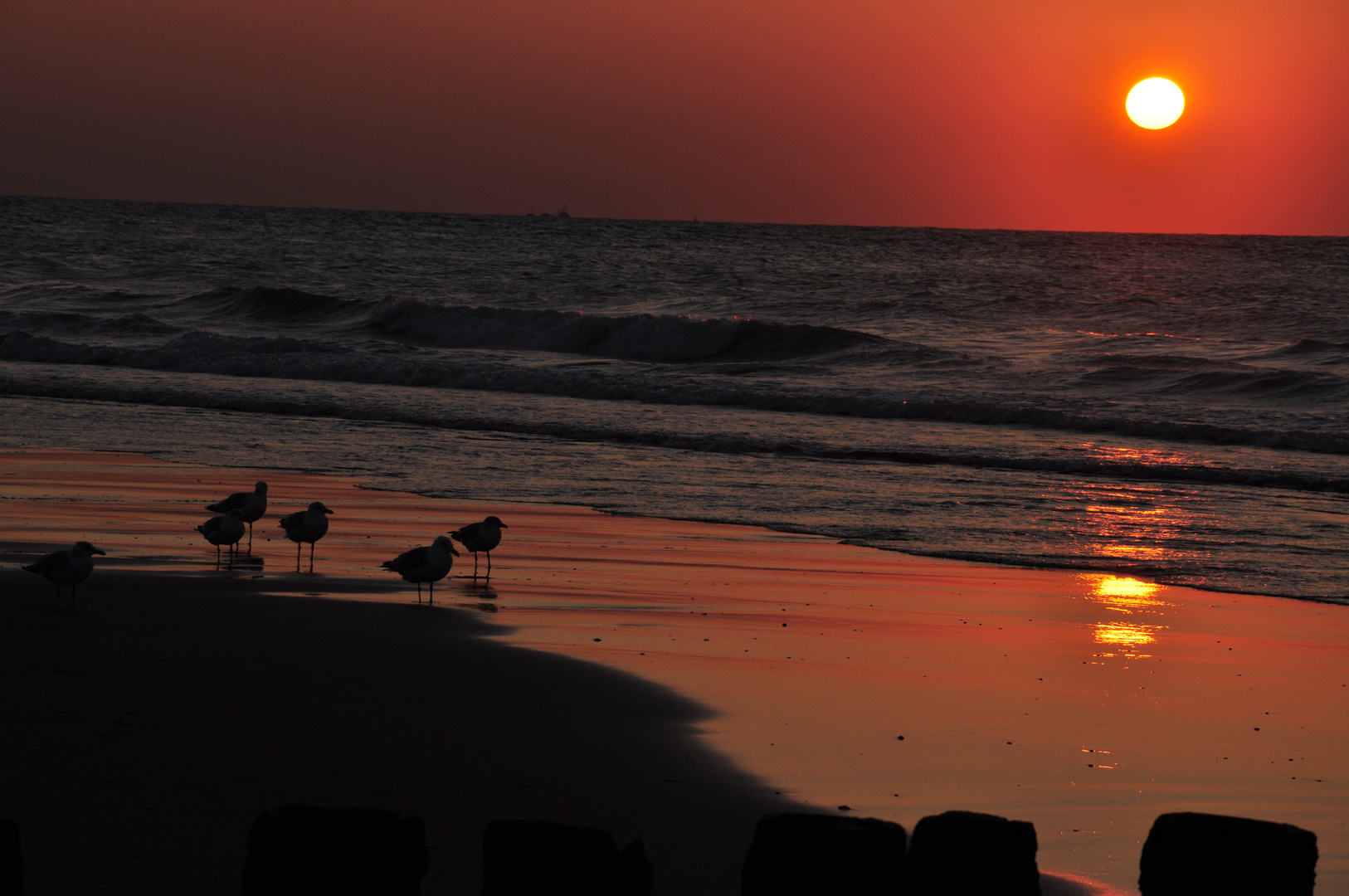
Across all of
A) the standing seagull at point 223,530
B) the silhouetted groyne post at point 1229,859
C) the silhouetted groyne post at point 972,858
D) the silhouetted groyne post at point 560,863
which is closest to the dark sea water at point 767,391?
the standing seagull at point 223,530

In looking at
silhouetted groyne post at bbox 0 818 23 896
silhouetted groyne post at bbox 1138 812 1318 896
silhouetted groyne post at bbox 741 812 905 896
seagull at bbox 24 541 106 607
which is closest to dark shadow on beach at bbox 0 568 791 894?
seagull at bbox 24 541 106 607

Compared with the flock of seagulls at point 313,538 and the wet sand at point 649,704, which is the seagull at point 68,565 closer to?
the flock of seagulls at point 313,538

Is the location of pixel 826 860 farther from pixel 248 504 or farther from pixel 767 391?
pixel 767 391

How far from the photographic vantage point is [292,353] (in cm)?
2752

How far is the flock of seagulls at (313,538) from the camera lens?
770 cm

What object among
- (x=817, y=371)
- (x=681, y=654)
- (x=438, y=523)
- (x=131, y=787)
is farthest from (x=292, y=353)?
(x=131, y=787)

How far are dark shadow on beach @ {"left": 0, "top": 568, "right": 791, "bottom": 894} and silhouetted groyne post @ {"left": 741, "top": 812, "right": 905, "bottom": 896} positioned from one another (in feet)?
4.85

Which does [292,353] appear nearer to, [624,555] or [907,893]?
[624,555]

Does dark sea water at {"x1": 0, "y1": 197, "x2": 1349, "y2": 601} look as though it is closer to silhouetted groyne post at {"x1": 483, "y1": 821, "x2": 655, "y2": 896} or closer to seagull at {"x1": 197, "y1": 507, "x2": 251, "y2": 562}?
seagull at {"x1": 197, "y1": 507, "x2": 251, "y2": 562}

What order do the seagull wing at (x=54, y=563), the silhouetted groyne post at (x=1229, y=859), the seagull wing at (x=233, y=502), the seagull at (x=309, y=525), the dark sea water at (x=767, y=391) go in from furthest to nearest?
the dark sea water at (x=767, y=391), the seagull wing at (x=233, y=502), the seagull at (x=309, y=525), the seagull wing at (x=54, y=563), the silhouetted groyne post at (x=1229, y=859)

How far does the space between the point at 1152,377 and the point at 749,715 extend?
21207 millimetres

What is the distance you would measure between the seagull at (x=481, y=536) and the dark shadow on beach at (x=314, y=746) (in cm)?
172

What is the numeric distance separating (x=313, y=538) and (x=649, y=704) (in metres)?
3.73

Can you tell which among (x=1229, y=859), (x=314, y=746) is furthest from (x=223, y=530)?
(x=1229, y=859)
